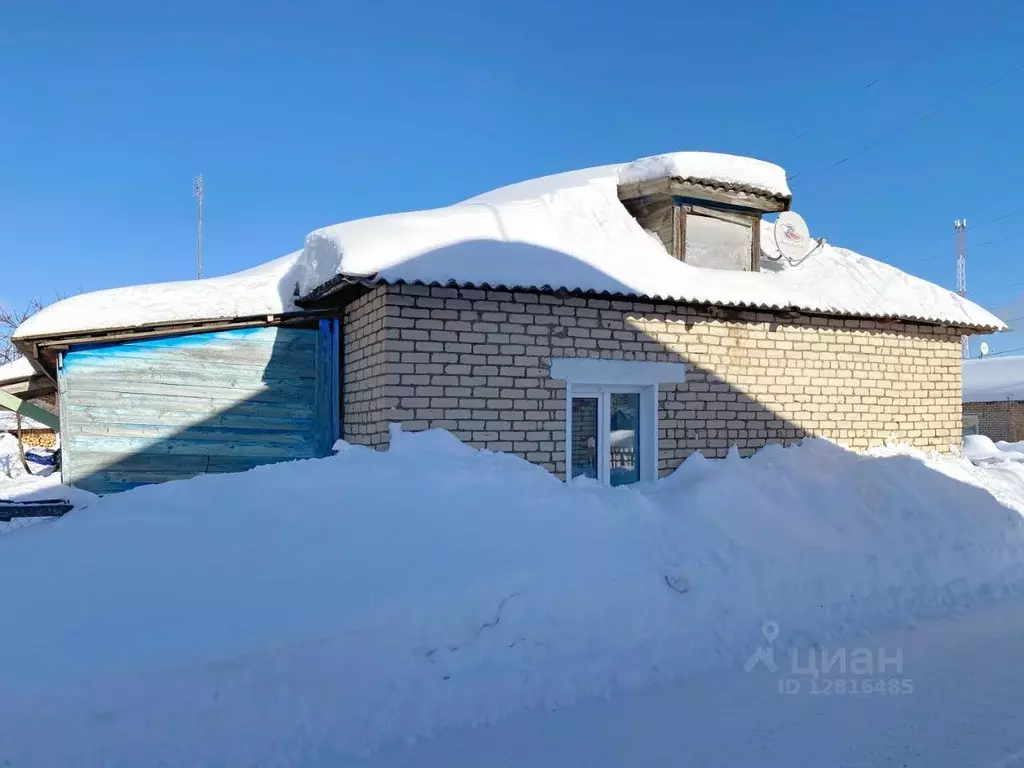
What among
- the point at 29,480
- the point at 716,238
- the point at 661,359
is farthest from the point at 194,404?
the point at 29,480

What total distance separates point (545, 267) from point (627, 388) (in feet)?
5.59

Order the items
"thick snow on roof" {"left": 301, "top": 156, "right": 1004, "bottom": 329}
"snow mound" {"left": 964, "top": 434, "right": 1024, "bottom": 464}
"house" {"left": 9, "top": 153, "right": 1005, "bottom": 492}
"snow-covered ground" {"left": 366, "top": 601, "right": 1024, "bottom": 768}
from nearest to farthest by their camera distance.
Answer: "snow-covered ground" {"left": 366, "top": 601, "right": 1024, "bottom": 768}, "thick snow on roof" {"left": 301, "top": 156, "right": 1004, "bottom": 329}, "house" {"left": 9, "top": 153, "right": 1005, "bottom": 492}, "snow mound" {"left": 964, "top": 434, "right": 1024, "bottom": 464}

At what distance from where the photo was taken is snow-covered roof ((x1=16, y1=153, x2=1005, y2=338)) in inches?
252

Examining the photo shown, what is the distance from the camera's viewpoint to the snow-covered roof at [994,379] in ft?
90.3

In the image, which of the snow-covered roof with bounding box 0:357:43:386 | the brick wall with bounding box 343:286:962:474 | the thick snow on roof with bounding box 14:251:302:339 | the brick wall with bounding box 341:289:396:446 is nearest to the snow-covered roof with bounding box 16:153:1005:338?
the thick snow on roof with bounding box 14:251:302:339

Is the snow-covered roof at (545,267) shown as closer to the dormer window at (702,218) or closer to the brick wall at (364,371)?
the dormer window at (702,218)

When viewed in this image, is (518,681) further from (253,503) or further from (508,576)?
(253,503)

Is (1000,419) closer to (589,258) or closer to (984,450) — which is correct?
(984,450)

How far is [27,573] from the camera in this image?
13.5ft

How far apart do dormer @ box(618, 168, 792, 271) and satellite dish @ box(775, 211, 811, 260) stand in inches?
18.2

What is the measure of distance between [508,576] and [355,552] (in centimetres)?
104

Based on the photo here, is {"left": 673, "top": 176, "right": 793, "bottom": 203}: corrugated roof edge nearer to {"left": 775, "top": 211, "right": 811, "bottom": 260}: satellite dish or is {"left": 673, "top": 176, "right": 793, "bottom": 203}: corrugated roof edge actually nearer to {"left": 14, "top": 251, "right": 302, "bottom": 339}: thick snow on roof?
{"left": 775, "top": 211, "right": 811, "bottom": 260}: satellite dish

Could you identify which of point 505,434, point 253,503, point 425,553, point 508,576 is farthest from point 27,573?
point 505,434

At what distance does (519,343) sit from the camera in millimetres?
6781
